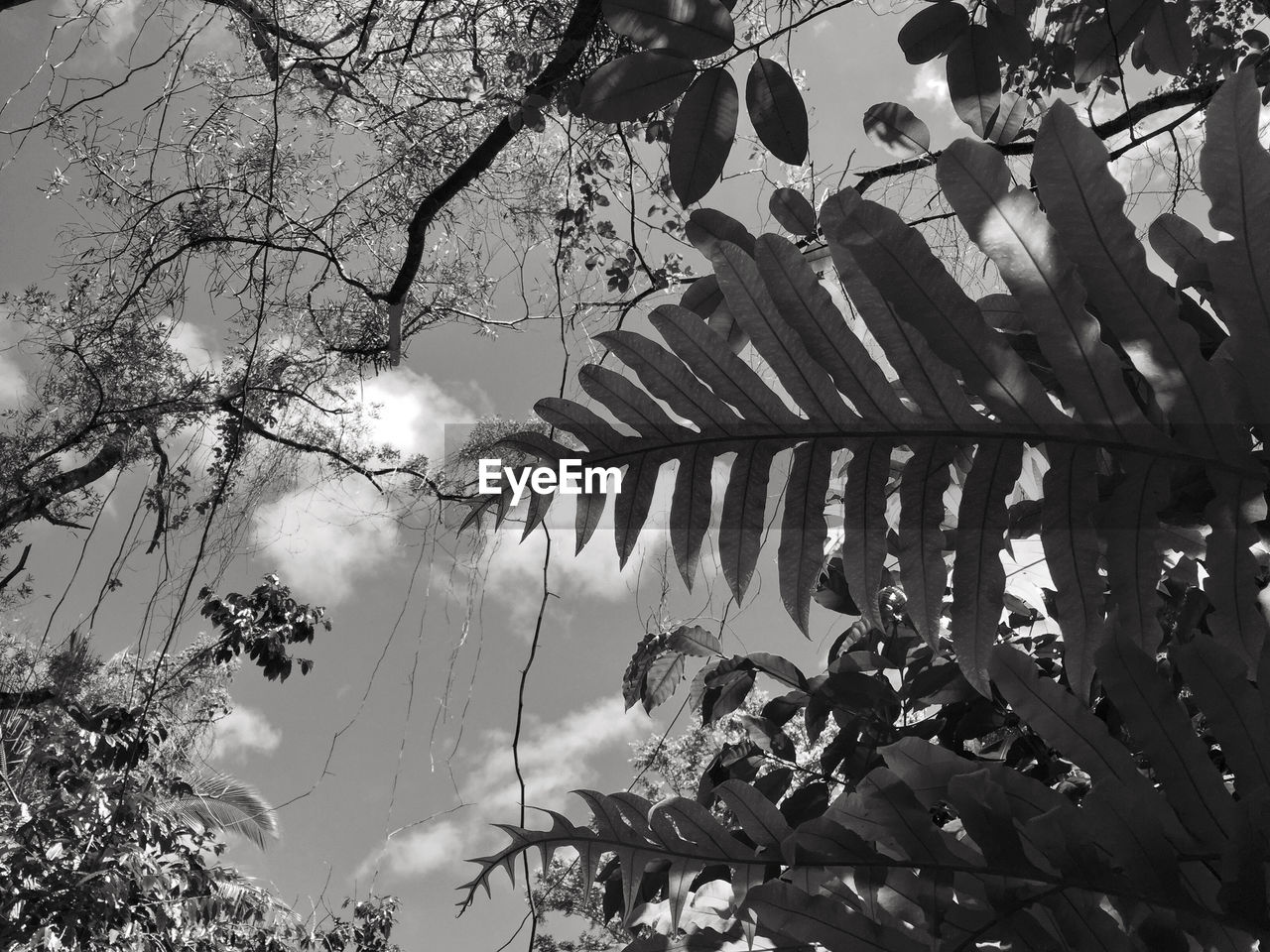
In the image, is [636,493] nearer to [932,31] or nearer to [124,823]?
[932,31]

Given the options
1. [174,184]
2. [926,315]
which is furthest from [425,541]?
[926,315]

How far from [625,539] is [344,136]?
12.4ft

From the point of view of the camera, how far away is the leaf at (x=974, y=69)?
89 cm

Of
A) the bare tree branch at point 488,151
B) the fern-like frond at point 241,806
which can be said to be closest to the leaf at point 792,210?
the bare tree branch at point 488,151

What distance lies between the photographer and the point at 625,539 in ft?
1.75

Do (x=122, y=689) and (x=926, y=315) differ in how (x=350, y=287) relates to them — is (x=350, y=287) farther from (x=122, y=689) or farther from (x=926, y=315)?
(x=926, y=315)

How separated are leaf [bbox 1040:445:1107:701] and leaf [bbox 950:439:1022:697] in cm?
2

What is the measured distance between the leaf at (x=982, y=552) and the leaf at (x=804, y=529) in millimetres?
80

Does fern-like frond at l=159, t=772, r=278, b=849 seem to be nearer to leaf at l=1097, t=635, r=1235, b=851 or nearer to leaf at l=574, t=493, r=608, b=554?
leaf at l=574, t=493, r=608, b=554

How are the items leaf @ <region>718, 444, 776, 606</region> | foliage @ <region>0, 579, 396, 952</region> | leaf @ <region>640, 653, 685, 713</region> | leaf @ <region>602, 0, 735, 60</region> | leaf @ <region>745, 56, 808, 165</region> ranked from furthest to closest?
1. foliage @ <region>0, 579, 396, 952</region>
2. leaf @ <region>640, 653, 685, 713</region>
3. leaf @ <region>745, 56, 808, 165</region>
4. leaf @ <region>602, 0, 735, 60</region>
5. leaf @ <region>718, 444, 776, 606</region>

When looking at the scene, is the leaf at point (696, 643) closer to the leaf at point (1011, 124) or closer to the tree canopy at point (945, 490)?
the tree canopy at point (945, 490)

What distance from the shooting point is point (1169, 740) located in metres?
0.45

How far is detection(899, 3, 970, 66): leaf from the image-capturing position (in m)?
0.88

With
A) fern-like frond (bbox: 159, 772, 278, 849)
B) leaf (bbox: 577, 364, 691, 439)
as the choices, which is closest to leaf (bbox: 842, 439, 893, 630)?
leaf (bbox: 577, 364, 691, 439)
